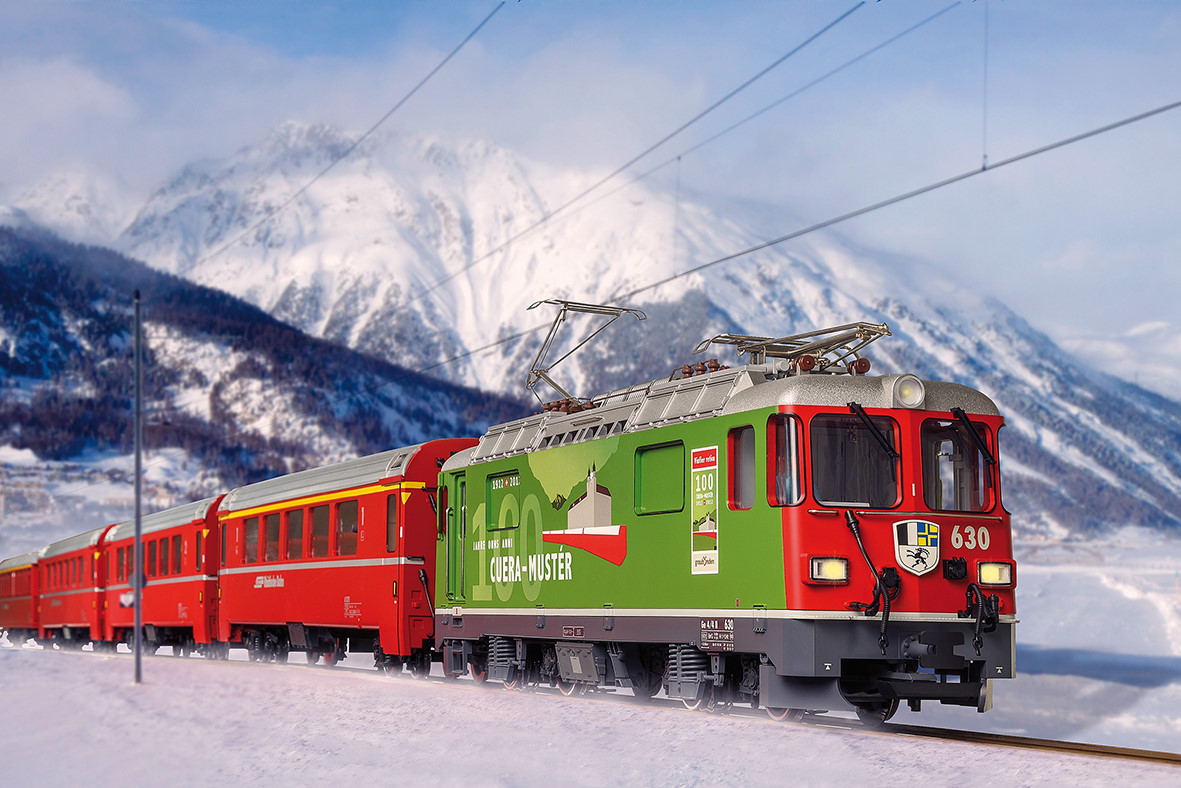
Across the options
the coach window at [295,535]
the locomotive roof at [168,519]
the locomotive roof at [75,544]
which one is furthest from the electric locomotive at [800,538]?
the locomotive roof at [75,544]

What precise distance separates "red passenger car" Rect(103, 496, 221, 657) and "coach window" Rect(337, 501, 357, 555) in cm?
688

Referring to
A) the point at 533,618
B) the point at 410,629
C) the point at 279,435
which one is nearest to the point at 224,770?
the point at 533,618

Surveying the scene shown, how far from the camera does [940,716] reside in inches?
1914

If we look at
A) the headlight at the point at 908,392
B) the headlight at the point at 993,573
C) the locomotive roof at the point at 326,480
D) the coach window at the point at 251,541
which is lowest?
the headlight at the point at 993,573

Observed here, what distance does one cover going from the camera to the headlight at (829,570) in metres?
14.4

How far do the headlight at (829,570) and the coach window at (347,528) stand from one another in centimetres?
1243

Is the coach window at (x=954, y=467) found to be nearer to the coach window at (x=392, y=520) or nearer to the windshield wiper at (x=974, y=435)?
the windshield wiper at (x=974, y=435)

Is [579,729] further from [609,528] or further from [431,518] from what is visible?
[431,518]

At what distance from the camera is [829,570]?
14.5 m

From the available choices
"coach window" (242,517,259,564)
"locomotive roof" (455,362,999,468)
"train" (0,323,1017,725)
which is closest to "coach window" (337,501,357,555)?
"train" (0,323,1017,725)

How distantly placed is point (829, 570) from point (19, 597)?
5258cm

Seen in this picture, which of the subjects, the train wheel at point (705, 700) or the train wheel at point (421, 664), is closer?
the train wheel at point (705, 700)

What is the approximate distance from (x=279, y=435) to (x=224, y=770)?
595 feet

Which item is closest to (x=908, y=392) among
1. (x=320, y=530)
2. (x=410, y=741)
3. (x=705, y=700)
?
(x=705, y=700)
